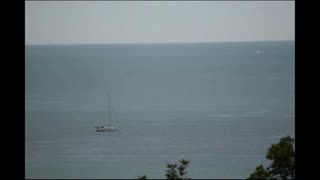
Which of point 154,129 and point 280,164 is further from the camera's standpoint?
point 154,129

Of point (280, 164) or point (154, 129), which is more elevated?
point (154, 129)

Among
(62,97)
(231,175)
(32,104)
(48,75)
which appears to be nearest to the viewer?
(231,175)

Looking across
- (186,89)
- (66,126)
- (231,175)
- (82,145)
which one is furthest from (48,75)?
(231,175)

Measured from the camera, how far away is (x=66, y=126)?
4138 centimetres

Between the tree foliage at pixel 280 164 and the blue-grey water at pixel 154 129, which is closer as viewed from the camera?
the tree foliage at pixel 280 164

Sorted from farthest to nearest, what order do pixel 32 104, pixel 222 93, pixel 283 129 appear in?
pixel 222 93 < pixel 32 104 < pixel 283 129

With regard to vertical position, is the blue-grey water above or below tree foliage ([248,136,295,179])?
above

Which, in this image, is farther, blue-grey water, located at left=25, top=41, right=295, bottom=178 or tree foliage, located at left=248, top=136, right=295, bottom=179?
blue-grey water, located at left=25, top=41, right=295, bottom=178

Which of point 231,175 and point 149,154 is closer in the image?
point 231,175

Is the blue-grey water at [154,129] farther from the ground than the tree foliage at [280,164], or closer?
farther from the ground
